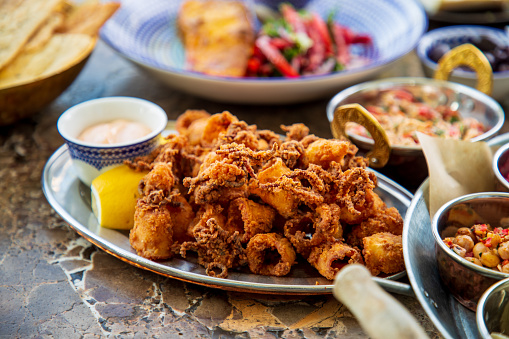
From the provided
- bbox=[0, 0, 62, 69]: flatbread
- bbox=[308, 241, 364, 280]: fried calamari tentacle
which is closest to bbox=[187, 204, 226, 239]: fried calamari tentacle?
bbox=[308, 241, 364, 280]: fried calamari tentacle

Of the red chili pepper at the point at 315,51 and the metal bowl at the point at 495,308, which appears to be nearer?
the metal bowl at the point at 495,308

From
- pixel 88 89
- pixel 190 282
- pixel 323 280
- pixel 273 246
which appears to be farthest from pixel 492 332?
pixel 88 89

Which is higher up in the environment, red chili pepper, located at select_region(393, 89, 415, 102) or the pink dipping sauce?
the pink dipping sauce

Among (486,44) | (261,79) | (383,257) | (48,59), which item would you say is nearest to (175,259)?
(383,257)

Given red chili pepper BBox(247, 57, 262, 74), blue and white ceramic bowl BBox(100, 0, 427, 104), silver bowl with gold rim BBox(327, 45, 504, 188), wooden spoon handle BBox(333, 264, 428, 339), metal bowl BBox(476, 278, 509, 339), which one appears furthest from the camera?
red chili pepper BBox(247, 57, 262, 74)

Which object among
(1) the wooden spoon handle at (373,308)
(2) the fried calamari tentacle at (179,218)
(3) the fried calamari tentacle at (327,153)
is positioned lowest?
(2) the fried calamari tentacle at (179,218)

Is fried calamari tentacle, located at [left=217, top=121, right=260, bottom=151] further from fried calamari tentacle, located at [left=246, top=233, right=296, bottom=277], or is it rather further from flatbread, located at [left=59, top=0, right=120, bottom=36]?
flatbread, located at [left=59, top=0, right=120, bottom=36]

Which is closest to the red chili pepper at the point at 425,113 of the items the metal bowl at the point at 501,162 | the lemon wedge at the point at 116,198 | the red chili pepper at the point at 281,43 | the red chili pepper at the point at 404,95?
the red chili pepper at the point at 404,95

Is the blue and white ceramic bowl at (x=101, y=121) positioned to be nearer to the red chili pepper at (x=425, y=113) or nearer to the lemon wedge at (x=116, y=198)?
the lemon wedge at (x=116, y=198)
